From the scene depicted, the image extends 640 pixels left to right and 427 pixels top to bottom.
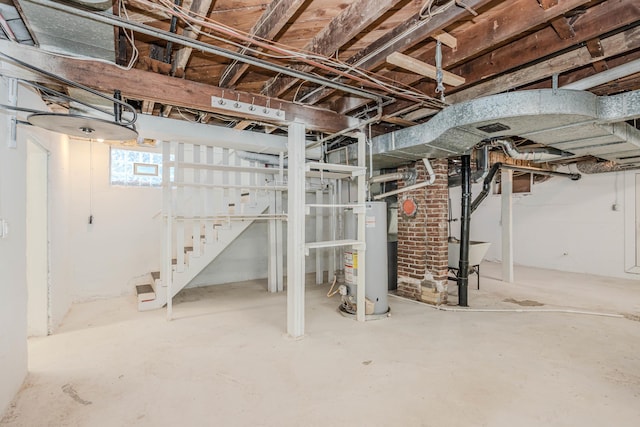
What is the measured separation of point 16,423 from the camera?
1876 mm

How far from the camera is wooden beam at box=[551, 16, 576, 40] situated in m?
1.81

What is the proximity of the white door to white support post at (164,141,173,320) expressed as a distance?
3.54 feet

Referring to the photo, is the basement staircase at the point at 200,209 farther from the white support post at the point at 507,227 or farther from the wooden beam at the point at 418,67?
the white support post at the point at 507,227

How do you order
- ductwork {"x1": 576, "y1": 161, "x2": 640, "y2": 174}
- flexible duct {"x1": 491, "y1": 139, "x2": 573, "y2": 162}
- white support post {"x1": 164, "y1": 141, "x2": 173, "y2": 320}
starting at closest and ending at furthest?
1. white support post {"x1": 164, "y1": 141, "x2": 173, "y2": 320}
2. flexible duct {"x1": 491, "y1": 139, "x2": 573, "y2": 162}
3. ductwork {"x1": 576, "y1": 161, "x2": 640, "y2": 174}

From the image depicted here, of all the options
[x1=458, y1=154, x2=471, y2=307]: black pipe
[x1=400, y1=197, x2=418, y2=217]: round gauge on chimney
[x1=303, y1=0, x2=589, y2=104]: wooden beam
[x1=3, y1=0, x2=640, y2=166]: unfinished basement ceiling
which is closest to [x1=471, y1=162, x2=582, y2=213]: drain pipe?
[x1=458, y1=154, x2=471, y2=307]: black pipe

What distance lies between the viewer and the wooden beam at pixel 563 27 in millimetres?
1810

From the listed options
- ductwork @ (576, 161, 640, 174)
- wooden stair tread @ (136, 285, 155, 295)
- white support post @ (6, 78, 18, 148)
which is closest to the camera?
white support post @ (6, 78, 18, 148)

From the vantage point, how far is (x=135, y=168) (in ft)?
15.6

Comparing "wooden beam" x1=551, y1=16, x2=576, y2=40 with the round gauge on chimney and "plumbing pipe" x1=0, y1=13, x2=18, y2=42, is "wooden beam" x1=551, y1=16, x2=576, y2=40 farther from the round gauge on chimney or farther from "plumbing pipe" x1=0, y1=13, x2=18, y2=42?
"plumbing pipe" x1=0, y1=13, x2=18, y2=42

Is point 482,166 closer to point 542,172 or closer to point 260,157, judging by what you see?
point 542,172

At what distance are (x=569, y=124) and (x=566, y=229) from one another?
4.93m

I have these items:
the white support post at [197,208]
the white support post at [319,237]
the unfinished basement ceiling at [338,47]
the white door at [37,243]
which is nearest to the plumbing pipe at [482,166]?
the unfinished basement ceiling at [338,47]

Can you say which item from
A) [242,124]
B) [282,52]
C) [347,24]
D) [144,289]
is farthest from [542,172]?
[144,289]

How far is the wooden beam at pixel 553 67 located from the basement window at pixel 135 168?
426cm
